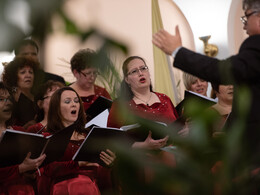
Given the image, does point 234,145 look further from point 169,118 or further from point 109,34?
point 169,118

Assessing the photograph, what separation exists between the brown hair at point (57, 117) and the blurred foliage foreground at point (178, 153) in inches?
103

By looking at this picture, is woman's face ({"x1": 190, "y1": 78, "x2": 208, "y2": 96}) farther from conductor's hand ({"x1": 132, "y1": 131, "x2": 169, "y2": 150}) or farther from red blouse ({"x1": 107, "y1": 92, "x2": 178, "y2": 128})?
conductor's hand ({"x1": 132, "y1": 131, "x2": 169, "y2": 150})

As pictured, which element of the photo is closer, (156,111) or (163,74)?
(156,111)

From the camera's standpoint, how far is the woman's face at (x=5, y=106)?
3.11 metres

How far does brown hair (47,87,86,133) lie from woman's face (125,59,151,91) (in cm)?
46

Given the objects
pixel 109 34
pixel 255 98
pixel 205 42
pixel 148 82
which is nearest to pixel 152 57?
pixel 205 42

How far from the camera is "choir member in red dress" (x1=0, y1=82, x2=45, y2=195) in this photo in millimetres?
2771

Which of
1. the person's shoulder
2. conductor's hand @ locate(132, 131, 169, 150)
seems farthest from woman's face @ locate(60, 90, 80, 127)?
the person's shoulder

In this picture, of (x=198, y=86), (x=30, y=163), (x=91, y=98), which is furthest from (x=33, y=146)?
(x=198, y=86)

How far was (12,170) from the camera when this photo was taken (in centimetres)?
283

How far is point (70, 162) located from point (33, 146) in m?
0.42

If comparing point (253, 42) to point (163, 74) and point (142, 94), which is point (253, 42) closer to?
point (142, 94)

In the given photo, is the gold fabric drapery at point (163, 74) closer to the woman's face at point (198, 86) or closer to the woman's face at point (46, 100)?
the woman's face at point (198, 86)

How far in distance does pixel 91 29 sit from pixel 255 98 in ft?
5.44
